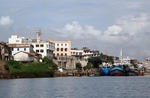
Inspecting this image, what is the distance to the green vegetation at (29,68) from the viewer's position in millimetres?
104625

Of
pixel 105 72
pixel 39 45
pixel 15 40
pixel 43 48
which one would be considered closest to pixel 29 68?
pixel 43 48

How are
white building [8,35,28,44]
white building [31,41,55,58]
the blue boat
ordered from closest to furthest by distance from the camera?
1. white building [31,41,55,58]
2. white building [8,35,28,44]
3. the blue boat

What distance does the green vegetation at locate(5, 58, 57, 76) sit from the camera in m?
105

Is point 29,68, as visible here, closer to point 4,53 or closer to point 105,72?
point 4,53

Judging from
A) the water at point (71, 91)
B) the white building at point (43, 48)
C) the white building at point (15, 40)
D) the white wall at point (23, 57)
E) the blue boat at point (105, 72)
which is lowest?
the water at point (71, 91)

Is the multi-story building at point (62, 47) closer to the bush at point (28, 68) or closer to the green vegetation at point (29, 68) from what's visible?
the green vegetation at point (29, 68)

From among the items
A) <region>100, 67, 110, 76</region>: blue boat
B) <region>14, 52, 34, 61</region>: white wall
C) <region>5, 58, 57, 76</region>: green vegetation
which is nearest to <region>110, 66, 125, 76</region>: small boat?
<region>100, 67, 110, 76</region>: blue boat

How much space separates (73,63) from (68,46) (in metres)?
12.5

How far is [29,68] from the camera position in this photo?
109500 mm

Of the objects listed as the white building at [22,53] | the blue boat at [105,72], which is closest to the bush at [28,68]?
the white building at [22,53]

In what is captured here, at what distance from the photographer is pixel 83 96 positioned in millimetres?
49469

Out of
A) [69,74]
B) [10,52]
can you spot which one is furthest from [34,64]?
[69,74]

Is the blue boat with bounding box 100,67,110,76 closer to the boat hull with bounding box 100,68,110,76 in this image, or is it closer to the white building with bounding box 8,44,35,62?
the boat hull with bounding box 100,68,110,76

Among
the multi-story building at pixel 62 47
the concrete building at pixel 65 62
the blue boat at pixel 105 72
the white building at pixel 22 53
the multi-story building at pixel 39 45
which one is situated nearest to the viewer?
the white building at pixel 22 53
